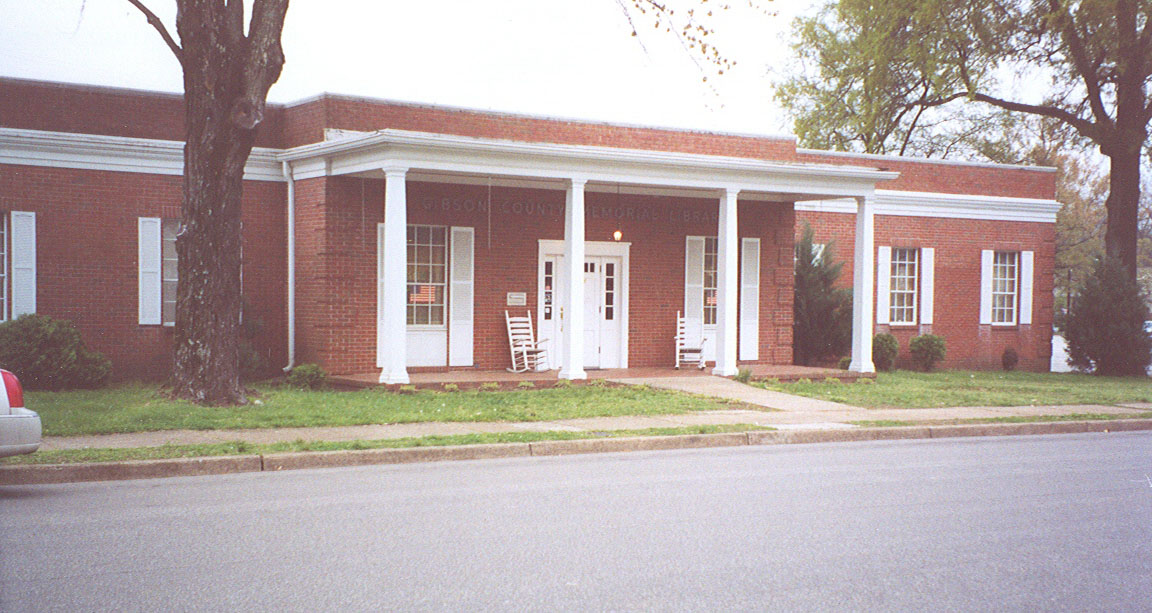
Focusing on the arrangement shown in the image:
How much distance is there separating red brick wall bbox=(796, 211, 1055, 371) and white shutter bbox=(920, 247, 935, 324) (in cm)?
17

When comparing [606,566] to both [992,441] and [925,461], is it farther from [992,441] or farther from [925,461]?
[992,441]

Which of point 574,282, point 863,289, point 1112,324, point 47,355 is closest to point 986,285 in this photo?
point 1112,324

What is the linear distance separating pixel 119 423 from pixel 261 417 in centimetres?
164

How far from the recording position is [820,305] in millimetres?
24406

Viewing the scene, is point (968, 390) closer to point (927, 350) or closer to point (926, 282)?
point (927, 350)

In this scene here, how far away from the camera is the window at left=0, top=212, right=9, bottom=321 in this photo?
17.7 meters

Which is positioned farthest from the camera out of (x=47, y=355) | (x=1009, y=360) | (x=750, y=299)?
(x=1009, y=360)

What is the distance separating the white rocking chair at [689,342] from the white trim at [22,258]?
38.2 feet

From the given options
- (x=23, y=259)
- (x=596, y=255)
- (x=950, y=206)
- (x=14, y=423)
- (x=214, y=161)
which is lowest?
(x=14, y=423)

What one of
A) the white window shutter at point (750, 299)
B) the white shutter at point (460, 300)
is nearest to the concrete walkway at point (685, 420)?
the white shutter at point (460, 300)

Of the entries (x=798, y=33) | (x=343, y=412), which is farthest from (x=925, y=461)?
(x=798, y=33)

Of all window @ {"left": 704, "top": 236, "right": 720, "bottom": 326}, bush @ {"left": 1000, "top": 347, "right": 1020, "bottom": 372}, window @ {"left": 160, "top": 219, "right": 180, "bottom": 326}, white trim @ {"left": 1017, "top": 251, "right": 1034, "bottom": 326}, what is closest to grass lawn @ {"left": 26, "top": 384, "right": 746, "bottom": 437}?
window @ {"left": 160, "top": 219, "right": 180, "bottom": 326}

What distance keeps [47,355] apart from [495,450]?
27.5 feet

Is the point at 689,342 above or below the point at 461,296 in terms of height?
below
